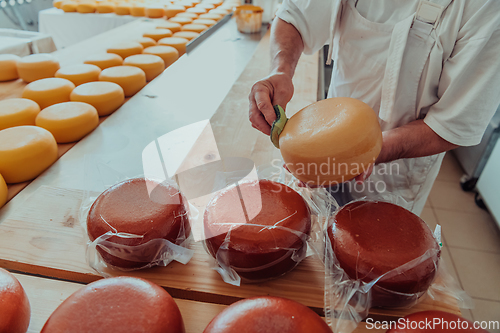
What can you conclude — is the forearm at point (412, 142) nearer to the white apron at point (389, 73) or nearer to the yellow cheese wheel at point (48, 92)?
the white apron at point (389, 73)

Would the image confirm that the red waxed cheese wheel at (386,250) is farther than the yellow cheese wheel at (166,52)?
No

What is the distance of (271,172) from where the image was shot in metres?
1.00

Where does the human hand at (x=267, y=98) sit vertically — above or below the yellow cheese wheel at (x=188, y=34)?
above

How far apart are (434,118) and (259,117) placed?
564 mm

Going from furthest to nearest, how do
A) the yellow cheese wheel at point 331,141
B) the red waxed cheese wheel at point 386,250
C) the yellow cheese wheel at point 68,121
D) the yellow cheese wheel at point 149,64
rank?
the yellow cheese wheel at point 149,64, the yellow cheese wheel at point 68,121, the yellow cheese wheel at point 331,141, the red waxed cheese wheel at point 386,250

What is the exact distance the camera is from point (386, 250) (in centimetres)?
62

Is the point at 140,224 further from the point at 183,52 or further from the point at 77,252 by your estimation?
the point at 183,52

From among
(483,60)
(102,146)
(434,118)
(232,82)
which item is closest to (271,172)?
(434,118)

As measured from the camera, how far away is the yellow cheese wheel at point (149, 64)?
2199mm

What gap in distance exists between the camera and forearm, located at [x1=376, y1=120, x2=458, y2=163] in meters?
0.99

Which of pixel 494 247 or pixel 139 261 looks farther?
pixel 494 247

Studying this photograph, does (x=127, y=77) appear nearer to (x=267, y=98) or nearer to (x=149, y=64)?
(x=149, y=64)

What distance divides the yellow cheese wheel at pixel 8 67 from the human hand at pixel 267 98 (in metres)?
2.00

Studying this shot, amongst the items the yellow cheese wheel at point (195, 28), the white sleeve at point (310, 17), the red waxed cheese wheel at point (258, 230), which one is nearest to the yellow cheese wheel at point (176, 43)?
the yellow cheese wheel at point (195, 28)
